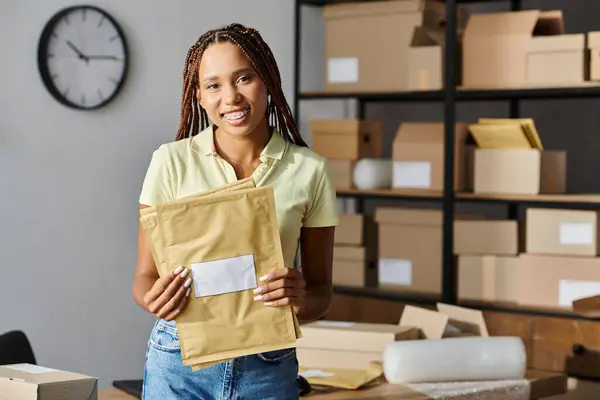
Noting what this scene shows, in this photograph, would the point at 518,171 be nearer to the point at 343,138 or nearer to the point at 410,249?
Result: the point at 410,249

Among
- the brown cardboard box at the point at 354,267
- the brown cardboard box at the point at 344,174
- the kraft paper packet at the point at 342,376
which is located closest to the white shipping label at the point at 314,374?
the kraft paper packet at the point at 342,376

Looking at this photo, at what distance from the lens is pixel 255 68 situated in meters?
1.65

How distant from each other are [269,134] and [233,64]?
160mm

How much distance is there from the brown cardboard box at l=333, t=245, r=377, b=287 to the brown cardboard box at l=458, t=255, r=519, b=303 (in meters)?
0.44

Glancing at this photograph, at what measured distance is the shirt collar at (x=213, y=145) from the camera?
5.57ft

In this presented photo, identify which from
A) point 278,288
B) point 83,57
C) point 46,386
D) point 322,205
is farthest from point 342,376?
point 83,57

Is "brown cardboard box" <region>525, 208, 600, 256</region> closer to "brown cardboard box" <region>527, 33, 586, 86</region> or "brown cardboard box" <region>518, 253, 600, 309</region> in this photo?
"brown cardboard box" <region>518, 253, 600, 309</region>

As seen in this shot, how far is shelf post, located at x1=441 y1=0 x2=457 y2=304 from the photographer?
12.5 feet

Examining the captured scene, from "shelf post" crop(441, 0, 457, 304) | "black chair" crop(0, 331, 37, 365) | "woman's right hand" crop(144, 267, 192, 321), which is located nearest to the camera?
"woman's right hand" crop(144, 267, 192, 321)

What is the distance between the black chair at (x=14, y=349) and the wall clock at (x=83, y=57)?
1.56 meters

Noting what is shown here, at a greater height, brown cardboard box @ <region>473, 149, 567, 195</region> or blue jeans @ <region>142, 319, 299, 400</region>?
brown cardboard box @ <region>473, 149, 567, 195</region>

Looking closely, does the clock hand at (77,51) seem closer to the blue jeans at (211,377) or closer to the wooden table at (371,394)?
the wooden table at (371,394)

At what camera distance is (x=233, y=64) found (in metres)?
1.64

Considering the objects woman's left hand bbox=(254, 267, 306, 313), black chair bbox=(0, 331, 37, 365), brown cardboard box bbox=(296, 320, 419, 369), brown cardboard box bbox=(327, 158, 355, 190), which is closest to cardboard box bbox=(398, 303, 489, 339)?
brown cardboard box bbox=(296, 320, 419, 369)
